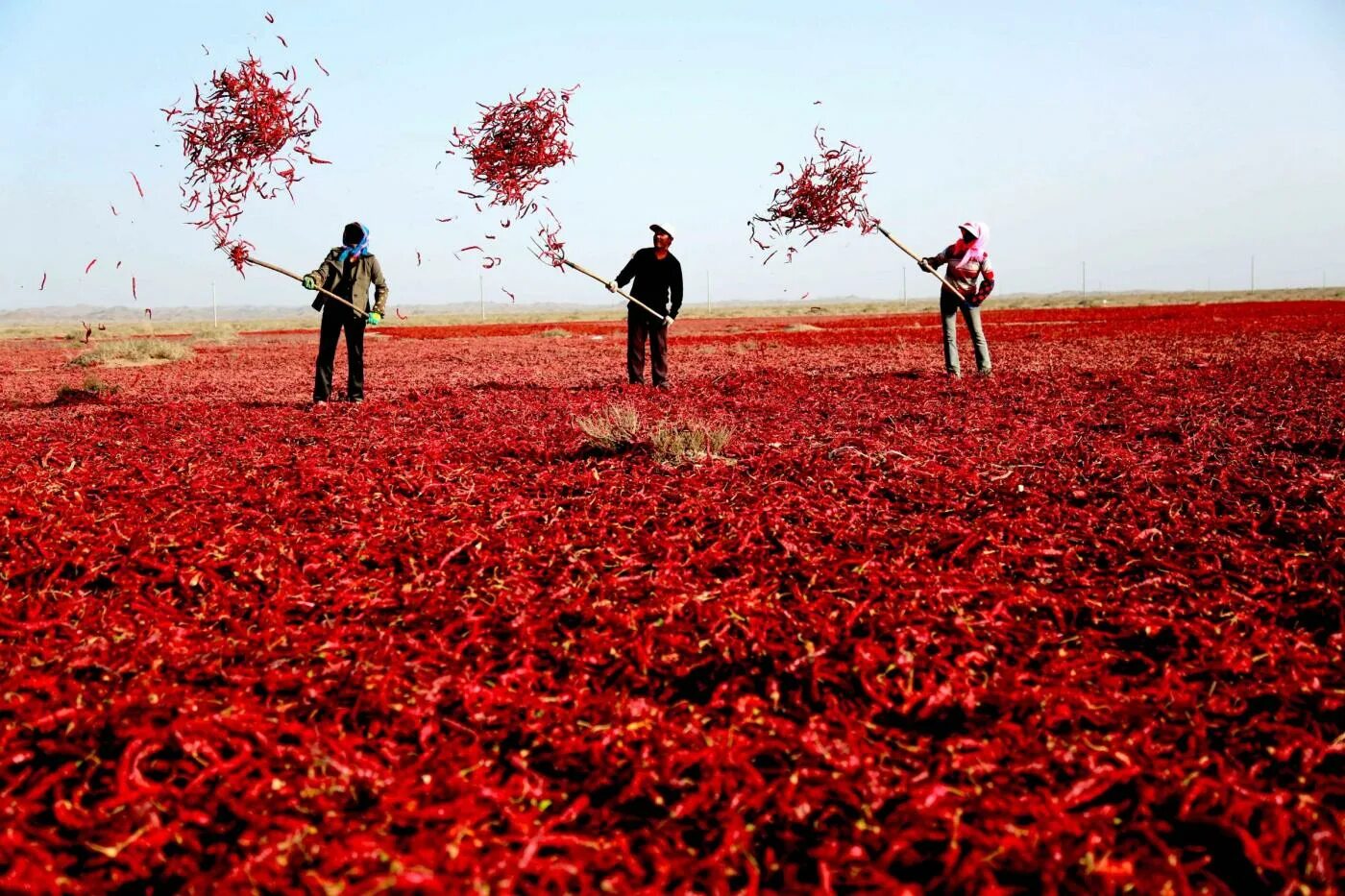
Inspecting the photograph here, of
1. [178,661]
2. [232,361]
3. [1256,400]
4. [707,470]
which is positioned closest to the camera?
[178,661]

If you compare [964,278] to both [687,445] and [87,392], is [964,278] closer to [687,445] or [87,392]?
[687,445]

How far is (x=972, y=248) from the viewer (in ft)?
46.6

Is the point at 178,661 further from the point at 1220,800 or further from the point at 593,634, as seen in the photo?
the point at 1220,800

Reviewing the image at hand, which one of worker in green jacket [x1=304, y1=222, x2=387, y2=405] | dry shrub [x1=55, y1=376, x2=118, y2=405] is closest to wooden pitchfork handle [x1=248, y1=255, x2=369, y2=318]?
worker in green jacket [x1=304, y1=222, x2=387, y2=405]

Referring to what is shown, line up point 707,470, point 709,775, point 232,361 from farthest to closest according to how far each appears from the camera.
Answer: point 232,361 → point 707,470 → point 709,775

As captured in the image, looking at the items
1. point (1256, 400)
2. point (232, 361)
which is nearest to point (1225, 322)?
point (1256, 400)

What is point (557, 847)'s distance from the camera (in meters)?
2.83

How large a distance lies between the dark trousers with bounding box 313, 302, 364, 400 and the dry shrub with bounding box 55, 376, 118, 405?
5353mm

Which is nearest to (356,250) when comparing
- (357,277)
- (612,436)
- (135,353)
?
(357,277)

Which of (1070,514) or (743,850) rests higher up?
(1070,514)

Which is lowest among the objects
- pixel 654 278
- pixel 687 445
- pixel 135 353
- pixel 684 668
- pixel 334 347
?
pixel 684 668

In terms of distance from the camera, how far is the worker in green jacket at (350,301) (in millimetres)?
12242

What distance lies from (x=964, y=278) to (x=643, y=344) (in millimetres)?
5114

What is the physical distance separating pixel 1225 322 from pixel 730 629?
109 feet
